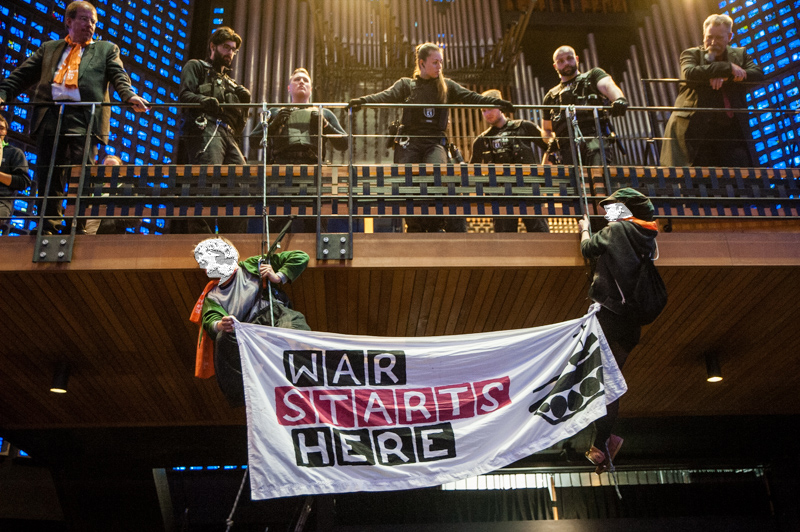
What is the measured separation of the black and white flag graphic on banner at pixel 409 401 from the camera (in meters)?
4.16

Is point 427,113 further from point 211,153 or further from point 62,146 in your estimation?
point 62,146

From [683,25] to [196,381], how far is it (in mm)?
9730

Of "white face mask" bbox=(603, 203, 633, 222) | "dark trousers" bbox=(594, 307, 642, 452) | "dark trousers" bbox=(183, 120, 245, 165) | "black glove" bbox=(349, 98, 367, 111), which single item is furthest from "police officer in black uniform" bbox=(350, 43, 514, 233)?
"dark trousers" bbox=(594, 307, 642, 452)

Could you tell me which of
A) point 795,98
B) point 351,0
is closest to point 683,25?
point 795,98

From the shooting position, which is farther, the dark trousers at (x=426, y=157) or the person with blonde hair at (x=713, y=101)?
the person with blonde hair at (x=713, y=101)

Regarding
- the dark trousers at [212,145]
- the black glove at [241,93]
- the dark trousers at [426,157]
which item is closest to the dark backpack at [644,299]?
the dark trousers at [426,157]

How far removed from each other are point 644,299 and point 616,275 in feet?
0.76

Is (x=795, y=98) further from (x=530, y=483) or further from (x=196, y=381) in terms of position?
(x=196, y=381)

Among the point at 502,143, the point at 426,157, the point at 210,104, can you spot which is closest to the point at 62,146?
the point at 210,104

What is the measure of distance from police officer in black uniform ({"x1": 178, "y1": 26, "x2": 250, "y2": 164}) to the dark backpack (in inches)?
137

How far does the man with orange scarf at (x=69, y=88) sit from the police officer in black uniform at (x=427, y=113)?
2.10 m

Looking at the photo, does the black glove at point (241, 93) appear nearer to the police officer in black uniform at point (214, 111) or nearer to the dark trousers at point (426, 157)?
the police officer in black uniform at point (214, 111)

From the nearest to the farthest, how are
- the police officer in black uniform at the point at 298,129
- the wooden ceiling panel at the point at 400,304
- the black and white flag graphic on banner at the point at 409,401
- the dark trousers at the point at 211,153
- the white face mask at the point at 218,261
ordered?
the black and white flag graphic on banner at the point at 409,401 → the white face mask at the point at 218,261 → the wooden ceiling panel at the point at 400,304 → the dark trousers at the point at 211,153 → the police officer in black uniform at the point at 298,129

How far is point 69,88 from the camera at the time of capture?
5809 millimetres
